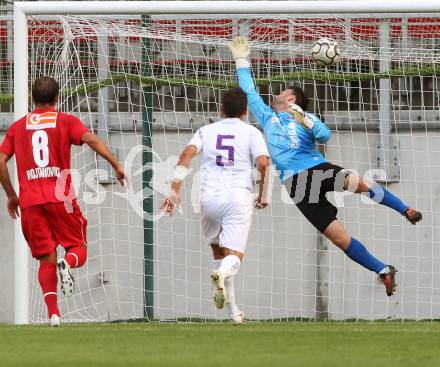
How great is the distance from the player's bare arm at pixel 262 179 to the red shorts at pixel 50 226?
1.34 meters

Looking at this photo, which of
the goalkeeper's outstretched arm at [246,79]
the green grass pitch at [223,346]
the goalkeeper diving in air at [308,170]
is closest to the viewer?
the green grass pitch at [223,346]

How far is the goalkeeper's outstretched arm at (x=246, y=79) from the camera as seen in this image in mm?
10758

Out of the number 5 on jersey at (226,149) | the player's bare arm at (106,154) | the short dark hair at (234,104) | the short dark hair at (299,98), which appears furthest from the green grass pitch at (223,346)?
the short dark hair at (299,98)

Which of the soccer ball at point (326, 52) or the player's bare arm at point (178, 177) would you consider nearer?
the player's bare arm at point (178, 177)

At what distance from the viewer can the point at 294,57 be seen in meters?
12.3

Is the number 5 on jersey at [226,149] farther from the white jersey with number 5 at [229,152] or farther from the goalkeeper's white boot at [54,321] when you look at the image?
the goalkeeper's white boot at [54,321]

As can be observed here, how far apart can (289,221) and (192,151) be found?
11.7ft

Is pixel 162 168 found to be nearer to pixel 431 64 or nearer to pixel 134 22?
pixel 134 22

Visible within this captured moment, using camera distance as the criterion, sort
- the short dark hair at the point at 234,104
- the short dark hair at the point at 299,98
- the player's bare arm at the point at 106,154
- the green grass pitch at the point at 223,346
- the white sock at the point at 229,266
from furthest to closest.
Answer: the short dark hair at the point at 299,98 → the short dark hair at the point at 234,104 → the white sock at the point at 229,266 → the player's bare arm at the point at 106,154 → the green grass pitch at the point at 223,346

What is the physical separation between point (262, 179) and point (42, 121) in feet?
5.47

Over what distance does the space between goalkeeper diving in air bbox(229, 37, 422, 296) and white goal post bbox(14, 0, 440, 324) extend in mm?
551

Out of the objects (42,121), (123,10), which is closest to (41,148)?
(42,121)

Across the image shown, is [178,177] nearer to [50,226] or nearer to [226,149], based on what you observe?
[226,149]

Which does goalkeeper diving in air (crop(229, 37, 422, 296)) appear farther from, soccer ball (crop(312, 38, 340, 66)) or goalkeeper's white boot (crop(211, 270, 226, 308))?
goalkeeper's white boot (crop(211, 270, 226, 308))
